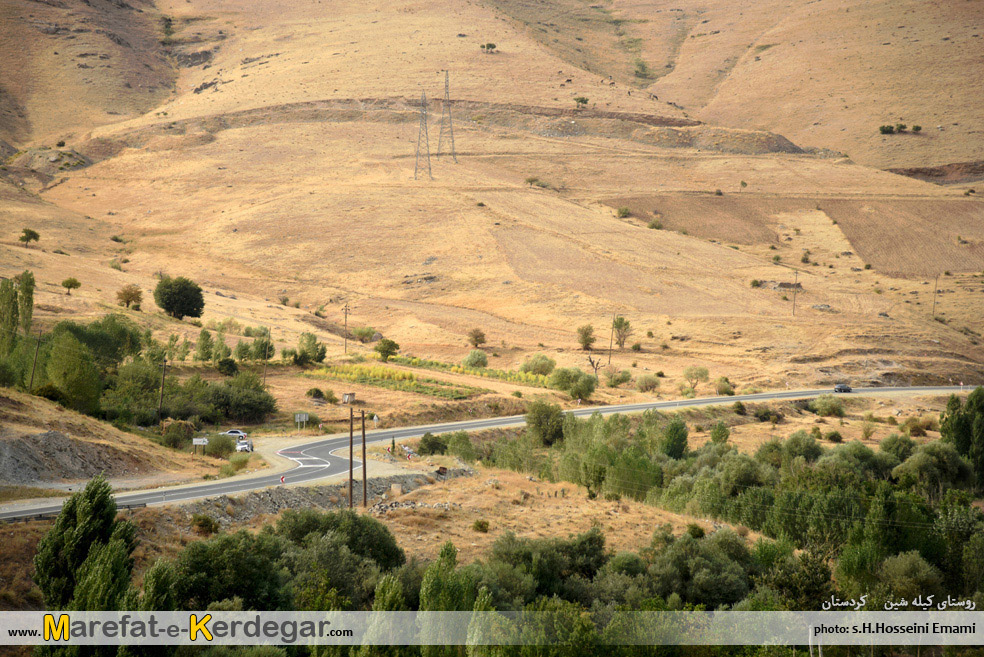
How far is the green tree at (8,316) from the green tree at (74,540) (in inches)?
1086

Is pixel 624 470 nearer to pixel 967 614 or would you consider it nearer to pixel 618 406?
pixel 967 614

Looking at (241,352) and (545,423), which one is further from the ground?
(241,352)

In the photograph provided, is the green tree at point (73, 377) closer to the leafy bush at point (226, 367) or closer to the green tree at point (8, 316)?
the green tree at point (8, 316)

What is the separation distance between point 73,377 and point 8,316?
963 centimetres

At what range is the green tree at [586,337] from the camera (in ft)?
223

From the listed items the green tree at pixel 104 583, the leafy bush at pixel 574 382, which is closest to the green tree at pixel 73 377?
the green tree at pixel 104 583

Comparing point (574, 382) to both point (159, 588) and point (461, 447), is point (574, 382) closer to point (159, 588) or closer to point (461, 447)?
point (461, 447)

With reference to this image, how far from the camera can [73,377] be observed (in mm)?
34656

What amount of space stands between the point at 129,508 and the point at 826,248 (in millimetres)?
94027

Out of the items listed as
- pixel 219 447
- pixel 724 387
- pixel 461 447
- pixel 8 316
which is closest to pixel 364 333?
pixel 724 387

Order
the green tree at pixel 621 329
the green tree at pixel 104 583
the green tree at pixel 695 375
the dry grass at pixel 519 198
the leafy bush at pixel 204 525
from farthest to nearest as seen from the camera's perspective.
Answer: the dry grass at pixel 519 198, the green tree at pixel 621 329, the green tree at pixel 695 375, the leafy bush at pixel 204 525, the green tree at pixel 104 583

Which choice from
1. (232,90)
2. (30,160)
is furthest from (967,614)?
(232,90)

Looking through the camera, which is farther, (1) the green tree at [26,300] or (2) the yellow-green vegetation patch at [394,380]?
(2) the yellow-green vegetation patch at [394,380]

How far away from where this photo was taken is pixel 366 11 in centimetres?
17738
